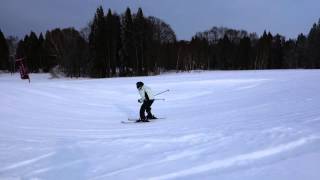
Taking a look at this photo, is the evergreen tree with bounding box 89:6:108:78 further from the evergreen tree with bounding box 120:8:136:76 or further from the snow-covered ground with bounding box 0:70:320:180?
the snow-covered ground with bounding box 0:70:320:180

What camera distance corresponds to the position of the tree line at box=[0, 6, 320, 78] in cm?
7112

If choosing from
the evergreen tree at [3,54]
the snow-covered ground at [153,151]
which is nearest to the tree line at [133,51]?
the evergreen tree at [3,54]

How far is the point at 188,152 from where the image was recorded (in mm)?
8688

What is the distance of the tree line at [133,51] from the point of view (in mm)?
71125

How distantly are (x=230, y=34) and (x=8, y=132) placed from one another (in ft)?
432

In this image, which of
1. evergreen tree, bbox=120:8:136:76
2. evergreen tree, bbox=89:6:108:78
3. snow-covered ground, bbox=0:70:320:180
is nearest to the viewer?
snow-covered ground, bbox=0:70:320:180

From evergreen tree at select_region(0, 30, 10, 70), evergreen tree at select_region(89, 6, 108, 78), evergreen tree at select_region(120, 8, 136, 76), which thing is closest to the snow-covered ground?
evergreen tree at select_region(89, 6, 108, 78)

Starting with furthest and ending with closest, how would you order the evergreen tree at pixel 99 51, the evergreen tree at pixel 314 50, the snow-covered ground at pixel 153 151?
the evergreen tree at pixel 314 50, the evergreen tree at pixel 99 51, the snow-covered ground at pixel 153 151

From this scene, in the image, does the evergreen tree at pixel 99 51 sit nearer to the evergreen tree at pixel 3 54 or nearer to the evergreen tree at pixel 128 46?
the evergreen tree at pixel 128 46

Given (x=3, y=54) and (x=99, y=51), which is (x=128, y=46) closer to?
(x=99, y=51)

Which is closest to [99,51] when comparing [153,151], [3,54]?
[3,54]

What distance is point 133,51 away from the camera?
7119 cm

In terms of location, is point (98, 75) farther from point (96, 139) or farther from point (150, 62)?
point (96, 139)

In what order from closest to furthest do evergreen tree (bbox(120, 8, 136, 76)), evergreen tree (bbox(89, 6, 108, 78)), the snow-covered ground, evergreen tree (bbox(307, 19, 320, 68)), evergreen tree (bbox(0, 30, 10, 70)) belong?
the snow-covered ground < evergreen tree (bbox(89, 6, 108, 78)) < evergreen tree (bbox(120, 8, 136, 76)) < evergreen tree (bbox(307, 19, 320, 68)) < evergreen tree (bbox(0, 30, 10, 70))
